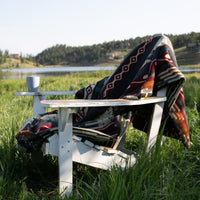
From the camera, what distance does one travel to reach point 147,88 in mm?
1631

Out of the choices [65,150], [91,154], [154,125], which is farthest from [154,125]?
[65,150]

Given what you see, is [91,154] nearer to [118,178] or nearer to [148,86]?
[118,178]

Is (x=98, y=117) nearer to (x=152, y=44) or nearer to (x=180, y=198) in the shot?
(x=152, y=44)

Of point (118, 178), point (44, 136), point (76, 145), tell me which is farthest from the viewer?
point (44, 136)

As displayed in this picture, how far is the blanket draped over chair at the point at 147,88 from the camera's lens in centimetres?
166

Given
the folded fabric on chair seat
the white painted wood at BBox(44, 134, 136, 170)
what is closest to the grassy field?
the white painted wood at BBox(44, 134, 136, 170)

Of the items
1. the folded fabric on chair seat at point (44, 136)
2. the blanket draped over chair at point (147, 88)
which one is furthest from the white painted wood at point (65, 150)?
the blanket draped over chair at point (147, 88)

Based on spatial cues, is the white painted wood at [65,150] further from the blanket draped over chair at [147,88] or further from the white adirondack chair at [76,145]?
the blanket draped over chair at [147,88]

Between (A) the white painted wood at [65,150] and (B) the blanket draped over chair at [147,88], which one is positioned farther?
(B) the blanket draped over chair at [147,88]

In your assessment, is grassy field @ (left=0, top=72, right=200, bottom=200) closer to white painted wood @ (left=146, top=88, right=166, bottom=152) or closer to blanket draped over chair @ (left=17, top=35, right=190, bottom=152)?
white painted wood @ (left=146, top=88, right=166, bottom=152)

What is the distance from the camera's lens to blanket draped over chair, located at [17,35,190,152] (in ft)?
5.44

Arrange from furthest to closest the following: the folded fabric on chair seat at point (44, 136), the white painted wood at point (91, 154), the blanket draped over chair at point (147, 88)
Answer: the blanket draped over chair at point (147, 88), the folded fabric on chair seat at point (44, 136), the white painted wood at point (91, 154)

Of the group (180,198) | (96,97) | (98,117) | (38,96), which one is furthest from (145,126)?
(38,96)

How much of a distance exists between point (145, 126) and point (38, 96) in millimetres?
1030
